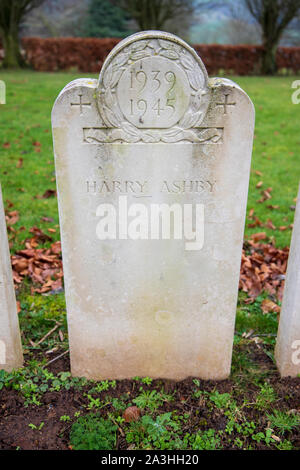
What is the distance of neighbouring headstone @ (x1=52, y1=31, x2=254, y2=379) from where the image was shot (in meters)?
2.22

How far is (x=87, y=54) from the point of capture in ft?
66.3

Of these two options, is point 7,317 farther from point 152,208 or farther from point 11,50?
point 11,50

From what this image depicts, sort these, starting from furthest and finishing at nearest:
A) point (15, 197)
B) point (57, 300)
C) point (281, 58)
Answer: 1. point (281, 58)
2. point (15, 197)
3. point (57, 300)

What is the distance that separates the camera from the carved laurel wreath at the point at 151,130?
216 centimetres

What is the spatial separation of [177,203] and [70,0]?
114ft

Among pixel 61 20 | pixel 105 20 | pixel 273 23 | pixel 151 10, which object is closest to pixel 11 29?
pixel 151 10

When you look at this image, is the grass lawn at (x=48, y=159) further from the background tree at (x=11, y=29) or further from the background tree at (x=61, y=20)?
the background tree at (x=61, y=20)

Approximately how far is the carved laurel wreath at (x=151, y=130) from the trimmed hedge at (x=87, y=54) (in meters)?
19.5

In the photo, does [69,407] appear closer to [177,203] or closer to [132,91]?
[177,203]

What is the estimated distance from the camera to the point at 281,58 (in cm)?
2236

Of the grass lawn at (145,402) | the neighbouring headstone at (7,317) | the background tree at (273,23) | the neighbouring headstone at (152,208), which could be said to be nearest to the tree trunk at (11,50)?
the background tree at (273,23)

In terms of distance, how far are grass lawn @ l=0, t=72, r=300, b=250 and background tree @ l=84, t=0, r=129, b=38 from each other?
54.0 feet

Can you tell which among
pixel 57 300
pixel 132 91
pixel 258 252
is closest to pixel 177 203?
pixel 132 91

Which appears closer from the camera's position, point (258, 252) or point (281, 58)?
point (258, 252)
